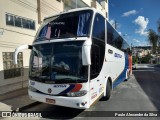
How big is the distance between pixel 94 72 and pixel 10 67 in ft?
23.7

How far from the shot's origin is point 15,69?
1119 centimetres

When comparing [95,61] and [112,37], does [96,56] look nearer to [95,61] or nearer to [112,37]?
[95,61]

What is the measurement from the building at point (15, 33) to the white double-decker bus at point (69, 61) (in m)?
4.90

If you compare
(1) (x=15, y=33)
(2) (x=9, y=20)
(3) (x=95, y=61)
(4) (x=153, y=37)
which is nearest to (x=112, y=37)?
(3) (x=95, y=61)

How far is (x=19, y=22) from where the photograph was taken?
1152cm

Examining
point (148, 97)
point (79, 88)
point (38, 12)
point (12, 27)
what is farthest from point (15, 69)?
point (148, 97)

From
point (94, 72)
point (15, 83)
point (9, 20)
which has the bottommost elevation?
point (15, 83)

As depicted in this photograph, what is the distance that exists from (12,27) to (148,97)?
9.11m

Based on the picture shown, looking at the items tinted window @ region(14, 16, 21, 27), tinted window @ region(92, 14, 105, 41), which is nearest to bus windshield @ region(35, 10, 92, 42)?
tinted window @ region(92, 14, 105, 41)

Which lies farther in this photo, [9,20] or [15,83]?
[15,83]

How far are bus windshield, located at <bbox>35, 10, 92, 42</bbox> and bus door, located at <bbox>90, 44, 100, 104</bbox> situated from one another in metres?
0.70

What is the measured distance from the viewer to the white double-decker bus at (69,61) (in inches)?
192

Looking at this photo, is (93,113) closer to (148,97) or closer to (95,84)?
(95,84)

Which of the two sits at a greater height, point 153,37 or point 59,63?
point 153,37
